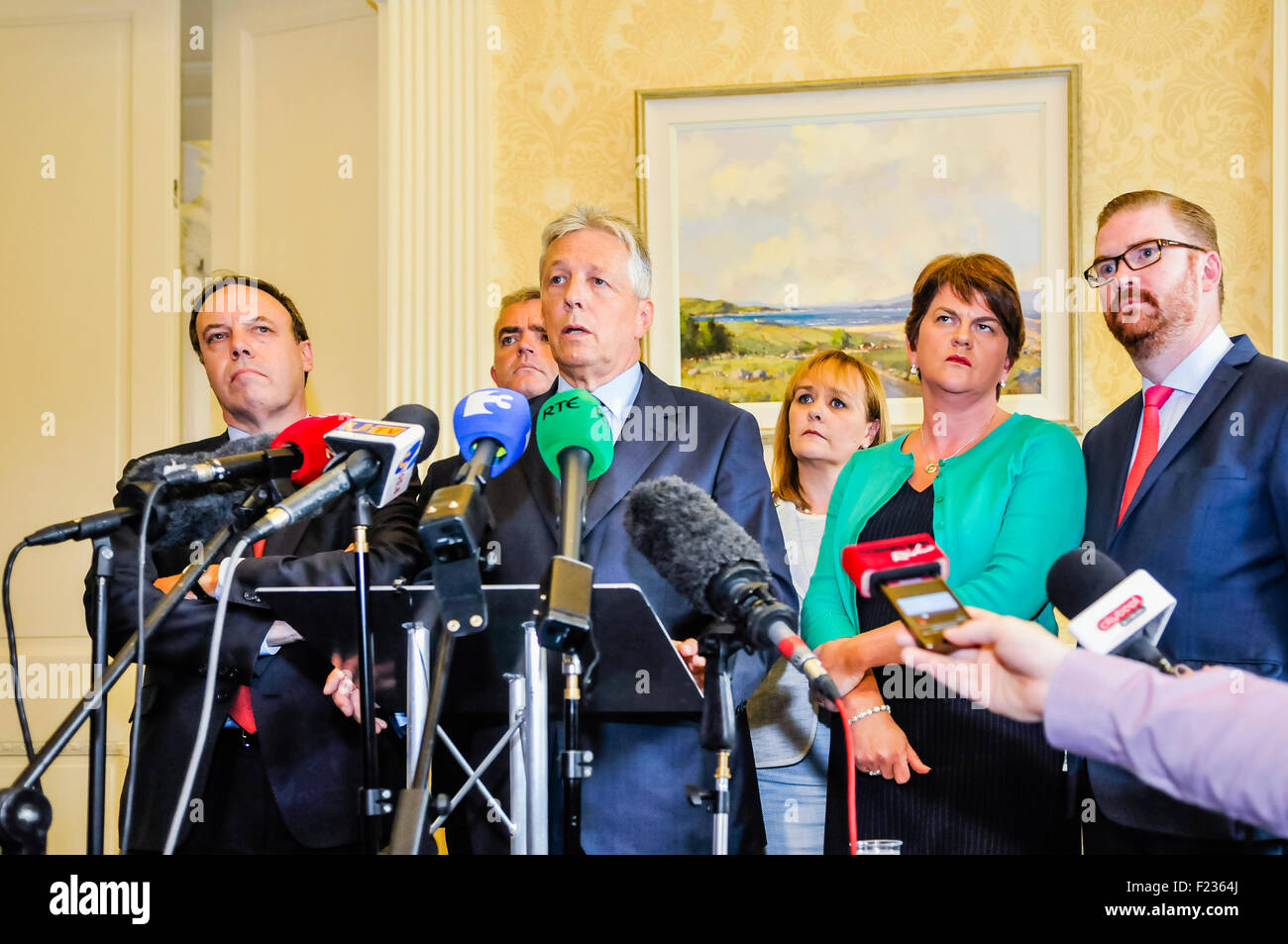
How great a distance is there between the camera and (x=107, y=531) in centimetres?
157

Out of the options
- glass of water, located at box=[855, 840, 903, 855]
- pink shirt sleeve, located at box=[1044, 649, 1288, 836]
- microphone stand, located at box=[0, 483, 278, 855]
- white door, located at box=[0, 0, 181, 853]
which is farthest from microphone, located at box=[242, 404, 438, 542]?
white door, located at box=[0, 0, 181, 853]

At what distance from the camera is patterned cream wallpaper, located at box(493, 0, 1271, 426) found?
384cm

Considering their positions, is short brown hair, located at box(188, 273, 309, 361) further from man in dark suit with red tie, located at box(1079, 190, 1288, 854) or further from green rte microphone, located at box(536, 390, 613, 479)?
man in dark suit with red tie, located at box(1079, 190, 1288, 854)

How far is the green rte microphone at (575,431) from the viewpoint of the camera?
5.04 ft

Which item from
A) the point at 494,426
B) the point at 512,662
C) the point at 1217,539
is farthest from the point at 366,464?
the point at 1217,539

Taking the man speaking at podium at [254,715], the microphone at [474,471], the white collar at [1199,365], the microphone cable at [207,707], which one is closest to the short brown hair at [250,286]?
the man speaking at podium at [254,715]

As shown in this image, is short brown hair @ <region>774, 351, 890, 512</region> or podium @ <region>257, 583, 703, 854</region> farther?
short brown hair @ <region>774, 351, 890, 512</region>

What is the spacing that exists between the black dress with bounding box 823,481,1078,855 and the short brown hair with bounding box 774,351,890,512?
0.95 m

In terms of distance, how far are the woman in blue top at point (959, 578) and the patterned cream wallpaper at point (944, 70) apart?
1664 millimetres

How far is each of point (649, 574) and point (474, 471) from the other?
78 cm

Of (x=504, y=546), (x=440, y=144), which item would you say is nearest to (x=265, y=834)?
(x=504, y=546)

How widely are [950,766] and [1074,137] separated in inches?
98.7

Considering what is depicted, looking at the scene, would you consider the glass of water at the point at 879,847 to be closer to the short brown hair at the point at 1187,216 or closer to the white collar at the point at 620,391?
the white collar at the point at 620,391

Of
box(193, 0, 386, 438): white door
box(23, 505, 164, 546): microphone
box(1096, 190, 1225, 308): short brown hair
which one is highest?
box(193, 0, 386, 438): white door
